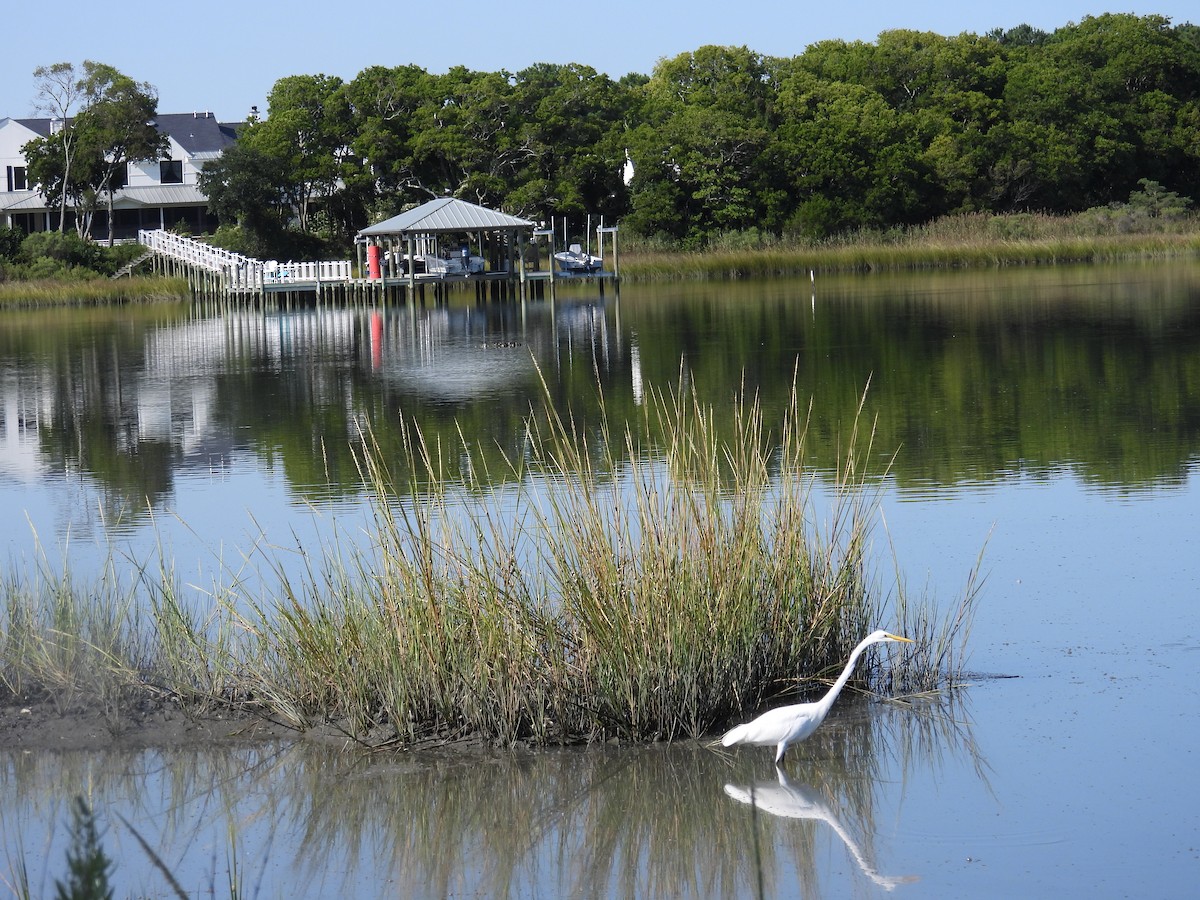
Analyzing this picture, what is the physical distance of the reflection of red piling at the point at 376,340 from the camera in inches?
1066

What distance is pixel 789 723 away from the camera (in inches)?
244

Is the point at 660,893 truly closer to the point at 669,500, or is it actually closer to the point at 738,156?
the point at 669,500

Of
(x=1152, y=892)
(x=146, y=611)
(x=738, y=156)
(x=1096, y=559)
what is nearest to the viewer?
(x=1152, y=892)

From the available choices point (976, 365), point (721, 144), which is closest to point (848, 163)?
point (721, 144)

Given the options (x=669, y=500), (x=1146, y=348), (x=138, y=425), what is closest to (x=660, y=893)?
(x=669, y=500)

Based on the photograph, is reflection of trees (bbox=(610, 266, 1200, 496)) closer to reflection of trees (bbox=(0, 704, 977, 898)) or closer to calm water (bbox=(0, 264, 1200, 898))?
calm water (bbox=(0, 264, 1200, 898))

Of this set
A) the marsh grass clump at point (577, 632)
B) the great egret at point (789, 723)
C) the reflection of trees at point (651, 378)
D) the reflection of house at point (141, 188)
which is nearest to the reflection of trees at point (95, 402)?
the reflection of trees at point (651, 378)

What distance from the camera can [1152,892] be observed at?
5.26 metres

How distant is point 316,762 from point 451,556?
101 cm

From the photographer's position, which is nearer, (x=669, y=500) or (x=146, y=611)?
(x=669, y=500)

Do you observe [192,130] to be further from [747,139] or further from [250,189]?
[747,139]

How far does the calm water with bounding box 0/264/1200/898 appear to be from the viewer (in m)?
5.67

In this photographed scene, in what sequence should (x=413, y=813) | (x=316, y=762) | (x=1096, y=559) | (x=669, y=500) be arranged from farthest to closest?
(x=1096, y=559) → (x=669, y=500) → (x=316, y=762) → (x=413, y=813)

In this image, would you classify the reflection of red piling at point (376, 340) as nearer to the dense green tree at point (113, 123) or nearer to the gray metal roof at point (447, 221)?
the gray metal roof at point (447, 221)
